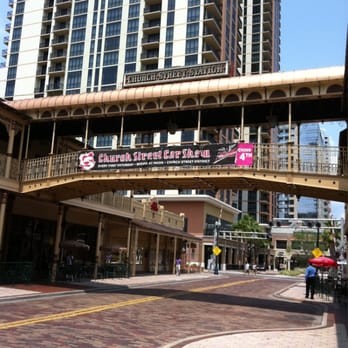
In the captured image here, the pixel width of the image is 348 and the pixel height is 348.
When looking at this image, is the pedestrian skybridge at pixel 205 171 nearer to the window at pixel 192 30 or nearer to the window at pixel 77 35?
the window at pixel 192 30

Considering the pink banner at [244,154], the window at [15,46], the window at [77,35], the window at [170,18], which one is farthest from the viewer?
the window at [15,46]

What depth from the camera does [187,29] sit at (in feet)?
256

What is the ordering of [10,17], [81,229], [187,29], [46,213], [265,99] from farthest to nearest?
1. [10,17]
2. [187,29]
3. [81,229]
4. [46,213]
5. [265,99]

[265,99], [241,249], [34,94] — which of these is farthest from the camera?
[34,94]

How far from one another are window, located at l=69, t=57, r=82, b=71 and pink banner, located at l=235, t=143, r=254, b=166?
7316 cm

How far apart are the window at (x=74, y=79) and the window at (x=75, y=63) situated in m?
0.97

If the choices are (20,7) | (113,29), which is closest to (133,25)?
(113,29)

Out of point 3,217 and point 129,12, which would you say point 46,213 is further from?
point 129,12

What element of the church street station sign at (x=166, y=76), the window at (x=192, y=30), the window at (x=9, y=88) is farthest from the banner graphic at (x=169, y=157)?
the window at (x=9, y=88)

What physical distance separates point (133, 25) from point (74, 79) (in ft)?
46.3

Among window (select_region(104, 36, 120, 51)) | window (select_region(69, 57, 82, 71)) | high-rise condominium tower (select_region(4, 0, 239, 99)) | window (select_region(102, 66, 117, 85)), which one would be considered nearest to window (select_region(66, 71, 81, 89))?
high-rise condominium tower (select_region(4, 0, 239, 99))

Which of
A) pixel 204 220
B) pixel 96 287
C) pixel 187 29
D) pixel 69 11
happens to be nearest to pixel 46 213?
pixel 96 287

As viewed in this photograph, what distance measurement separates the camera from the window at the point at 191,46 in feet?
250

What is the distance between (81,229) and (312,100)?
18.9 meters
